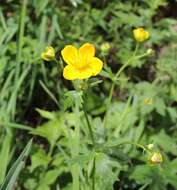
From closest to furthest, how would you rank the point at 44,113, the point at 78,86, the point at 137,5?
1. the point at 78,86
2. the point at 44,113
3. the point at 137,5

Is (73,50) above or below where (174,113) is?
above

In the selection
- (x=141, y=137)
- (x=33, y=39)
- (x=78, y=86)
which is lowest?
(x=141, y=137)

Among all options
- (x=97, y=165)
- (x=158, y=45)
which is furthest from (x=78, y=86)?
(x=158, y=45)

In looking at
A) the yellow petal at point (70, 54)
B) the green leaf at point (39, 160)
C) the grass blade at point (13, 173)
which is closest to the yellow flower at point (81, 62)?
the yellow petal at point (70, 54)

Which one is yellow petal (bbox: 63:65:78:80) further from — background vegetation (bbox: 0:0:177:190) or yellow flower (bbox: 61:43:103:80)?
background vegetation (bbox: 0:0:177:190)

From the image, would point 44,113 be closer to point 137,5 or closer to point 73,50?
point 73,50

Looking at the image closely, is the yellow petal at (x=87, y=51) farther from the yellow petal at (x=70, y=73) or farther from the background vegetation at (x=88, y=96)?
the background vegetation at (x=88, y=96)
